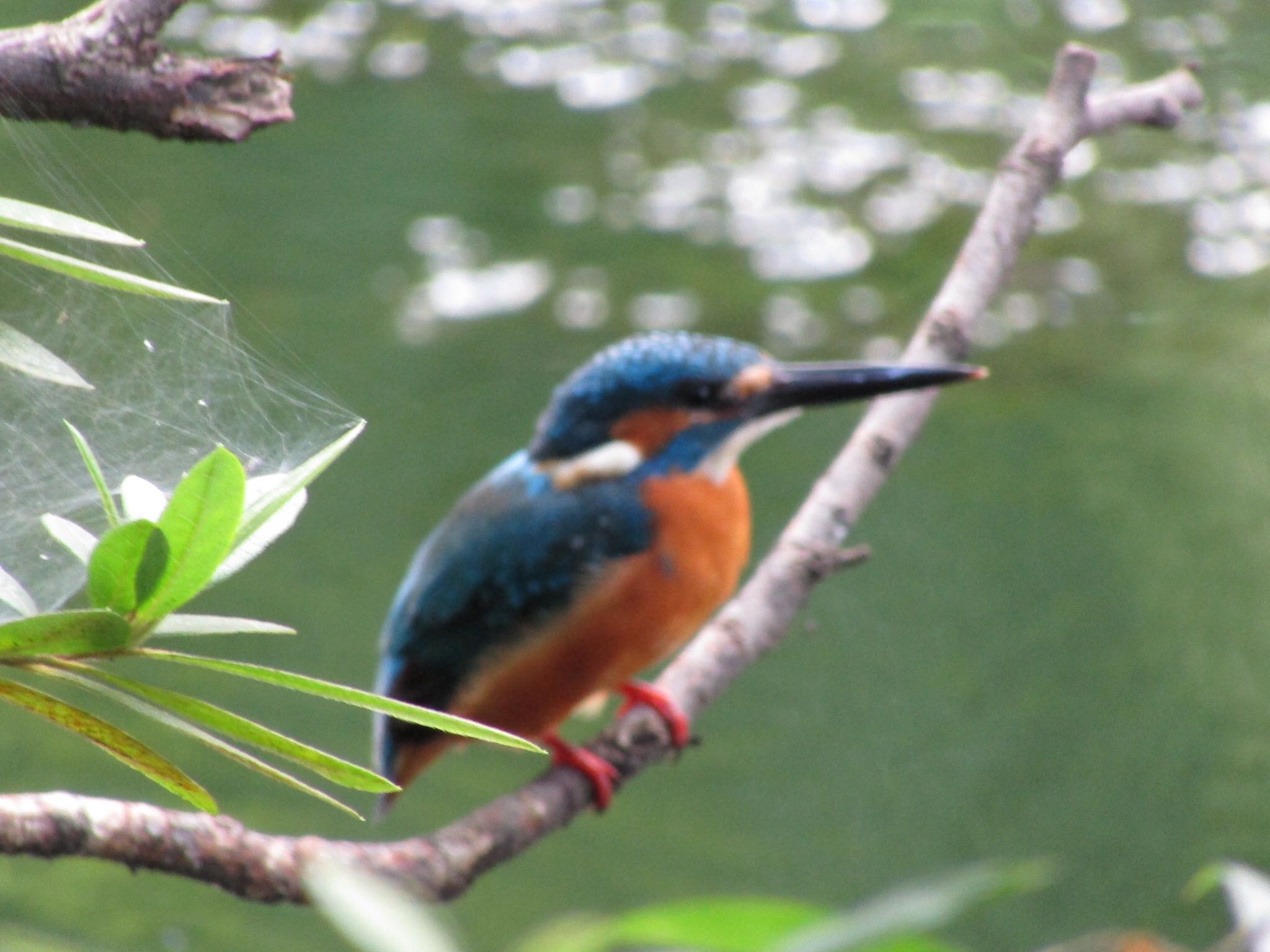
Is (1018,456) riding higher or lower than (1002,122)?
lower

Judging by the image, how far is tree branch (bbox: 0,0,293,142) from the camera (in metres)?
0.68

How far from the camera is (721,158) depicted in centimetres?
527

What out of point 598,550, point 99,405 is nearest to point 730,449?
point 598,550

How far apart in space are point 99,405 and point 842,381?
1.05m

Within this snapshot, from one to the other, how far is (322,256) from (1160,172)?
2.99m

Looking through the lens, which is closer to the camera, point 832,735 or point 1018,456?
point 832,735

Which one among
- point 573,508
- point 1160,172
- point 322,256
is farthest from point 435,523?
point 573,508

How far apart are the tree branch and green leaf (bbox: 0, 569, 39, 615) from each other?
9.6 inches

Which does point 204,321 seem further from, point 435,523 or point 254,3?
point 254,3

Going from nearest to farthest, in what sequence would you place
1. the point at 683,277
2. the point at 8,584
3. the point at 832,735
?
the point at 8,584, the point at 832,735, the point at 683,277

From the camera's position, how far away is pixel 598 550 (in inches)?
69.8

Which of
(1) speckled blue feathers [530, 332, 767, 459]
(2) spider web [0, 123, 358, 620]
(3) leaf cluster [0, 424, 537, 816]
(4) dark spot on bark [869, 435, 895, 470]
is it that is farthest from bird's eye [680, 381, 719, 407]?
(3) leaf cluster [0, 424, 537, 816]

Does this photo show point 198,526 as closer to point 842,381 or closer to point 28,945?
point 28,945

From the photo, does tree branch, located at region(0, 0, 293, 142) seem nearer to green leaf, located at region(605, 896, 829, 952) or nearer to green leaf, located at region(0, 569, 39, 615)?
green leaf, located at region(0, 569, 39, 615)
